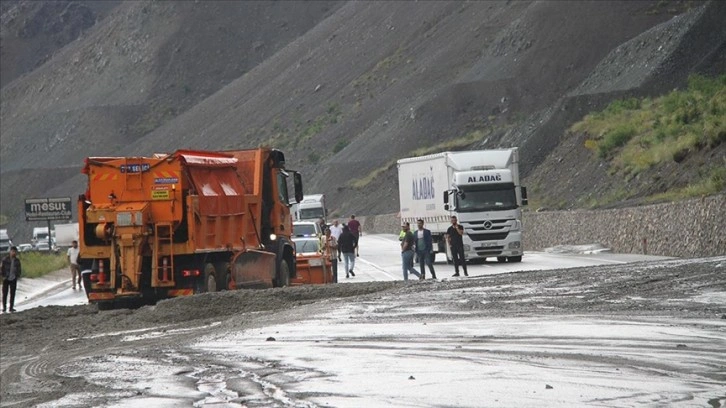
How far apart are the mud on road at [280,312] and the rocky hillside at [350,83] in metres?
28.1

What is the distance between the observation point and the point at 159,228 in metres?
28.6

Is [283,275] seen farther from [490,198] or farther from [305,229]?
[305,229]

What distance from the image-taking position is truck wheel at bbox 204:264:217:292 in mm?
29062

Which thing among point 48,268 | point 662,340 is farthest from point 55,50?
point 662,340

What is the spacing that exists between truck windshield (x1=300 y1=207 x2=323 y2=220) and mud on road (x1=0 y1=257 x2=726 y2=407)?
137ft

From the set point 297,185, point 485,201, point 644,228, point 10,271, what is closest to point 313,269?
point 297,185

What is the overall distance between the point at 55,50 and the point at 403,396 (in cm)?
19283

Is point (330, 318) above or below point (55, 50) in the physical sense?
below

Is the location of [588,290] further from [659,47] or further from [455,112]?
[455,112]

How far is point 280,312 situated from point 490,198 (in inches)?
791

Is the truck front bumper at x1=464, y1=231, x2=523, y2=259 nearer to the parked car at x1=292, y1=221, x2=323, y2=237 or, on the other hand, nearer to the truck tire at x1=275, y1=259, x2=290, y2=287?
the parked car at x1=292, y1=221, x2=323, y2=237

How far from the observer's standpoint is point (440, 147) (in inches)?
3789

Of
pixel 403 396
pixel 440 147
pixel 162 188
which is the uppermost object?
pixel 440 147

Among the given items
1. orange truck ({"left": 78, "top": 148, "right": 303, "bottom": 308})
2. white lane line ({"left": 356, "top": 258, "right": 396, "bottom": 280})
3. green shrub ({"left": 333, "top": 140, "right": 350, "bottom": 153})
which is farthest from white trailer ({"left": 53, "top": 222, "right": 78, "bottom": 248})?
orange truck ({"left": 78, "top": 148, "right": 303, "bottom": 308})
